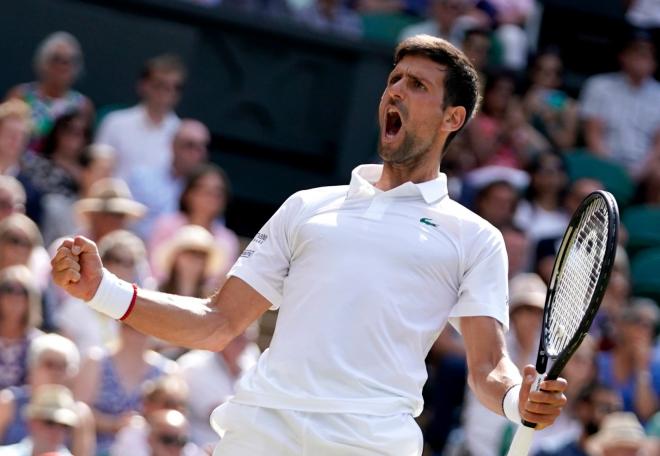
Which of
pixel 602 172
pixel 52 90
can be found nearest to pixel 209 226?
pixel 52 90

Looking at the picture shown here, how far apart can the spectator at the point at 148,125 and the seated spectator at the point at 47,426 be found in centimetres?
286

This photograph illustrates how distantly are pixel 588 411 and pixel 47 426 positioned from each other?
9.61ft

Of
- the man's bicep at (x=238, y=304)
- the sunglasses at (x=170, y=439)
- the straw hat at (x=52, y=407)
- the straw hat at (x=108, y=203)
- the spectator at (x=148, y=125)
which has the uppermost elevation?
the man's bicep at (x=238, y=304)

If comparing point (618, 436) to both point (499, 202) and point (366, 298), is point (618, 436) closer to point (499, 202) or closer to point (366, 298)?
point (499, 202)

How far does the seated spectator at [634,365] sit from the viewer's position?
9.27m

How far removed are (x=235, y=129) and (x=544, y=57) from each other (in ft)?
8.44

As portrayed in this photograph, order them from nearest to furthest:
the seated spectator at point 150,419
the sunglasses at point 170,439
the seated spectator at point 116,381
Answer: the sunglasses at point 170,439 → the seated spectator at point 150,419 → the seated spectator at point 116,381

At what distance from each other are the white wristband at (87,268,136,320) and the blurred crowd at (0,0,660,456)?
2658 millimetres

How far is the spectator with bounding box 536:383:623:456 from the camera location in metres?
8.30

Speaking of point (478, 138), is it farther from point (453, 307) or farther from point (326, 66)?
point (453, 307)

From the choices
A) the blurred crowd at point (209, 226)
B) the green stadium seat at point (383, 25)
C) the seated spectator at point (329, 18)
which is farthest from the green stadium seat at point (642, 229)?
the seated spectator at point (329, 18)

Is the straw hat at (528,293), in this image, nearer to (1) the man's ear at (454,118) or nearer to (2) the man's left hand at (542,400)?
(1) the man's ear at (454,118)

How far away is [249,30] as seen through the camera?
37.7ft

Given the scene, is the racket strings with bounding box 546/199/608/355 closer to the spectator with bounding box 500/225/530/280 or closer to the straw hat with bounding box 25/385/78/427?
the straw hat with bounding box 25/385/78/427
